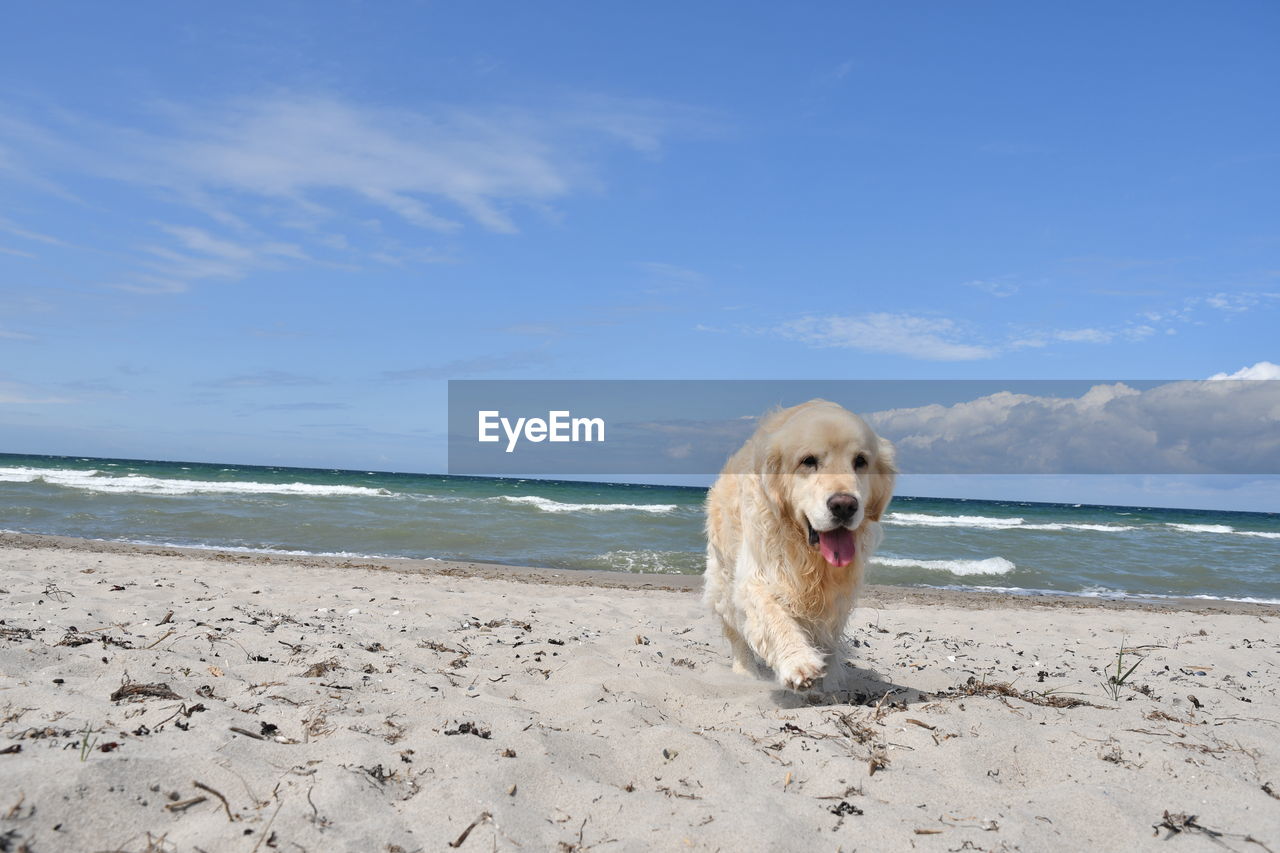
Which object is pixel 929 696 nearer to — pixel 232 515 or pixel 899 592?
pixel 899 592

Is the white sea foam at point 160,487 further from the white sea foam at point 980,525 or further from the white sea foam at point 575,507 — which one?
the white sea foam at point 980,525

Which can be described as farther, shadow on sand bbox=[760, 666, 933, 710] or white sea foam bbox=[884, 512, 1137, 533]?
white sea foam bbox=[884, 512, 1137, 533]

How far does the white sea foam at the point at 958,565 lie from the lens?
43.2 ft

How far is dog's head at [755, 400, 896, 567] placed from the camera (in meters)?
4.06

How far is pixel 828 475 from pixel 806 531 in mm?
406

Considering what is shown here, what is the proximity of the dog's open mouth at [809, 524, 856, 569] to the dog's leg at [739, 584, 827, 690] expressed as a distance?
1.33 feet

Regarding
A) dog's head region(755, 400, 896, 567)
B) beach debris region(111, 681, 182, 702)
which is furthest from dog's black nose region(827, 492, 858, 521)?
beach debris region(111, 681, 182, 702)

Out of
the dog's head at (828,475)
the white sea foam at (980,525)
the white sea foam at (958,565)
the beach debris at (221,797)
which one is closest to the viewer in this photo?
the beach debris at (221,797)

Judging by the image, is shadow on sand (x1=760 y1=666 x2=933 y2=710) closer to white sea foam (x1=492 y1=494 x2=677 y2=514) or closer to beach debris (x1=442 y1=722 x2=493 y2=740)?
beach debris (x1=442 y1=722 x2=493 y2=740)

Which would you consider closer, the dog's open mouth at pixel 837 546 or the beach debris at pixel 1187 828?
the beach debris at pixel 1187 828

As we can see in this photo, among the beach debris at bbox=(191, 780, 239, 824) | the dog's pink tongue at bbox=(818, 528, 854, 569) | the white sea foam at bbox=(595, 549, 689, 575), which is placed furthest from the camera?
the white sea foam at bbox=(595, 549, 689, 575)

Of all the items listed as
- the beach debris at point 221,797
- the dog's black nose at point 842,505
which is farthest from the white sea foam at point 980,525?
the beach debris at point 221,797

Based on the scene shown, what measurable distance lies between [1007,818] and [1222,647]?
5.38 metres

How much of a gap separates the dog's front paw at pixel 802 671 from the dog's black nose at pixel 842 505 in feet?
2.36
